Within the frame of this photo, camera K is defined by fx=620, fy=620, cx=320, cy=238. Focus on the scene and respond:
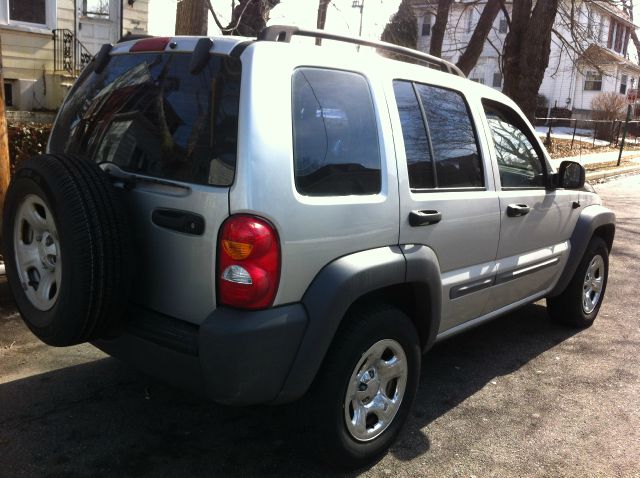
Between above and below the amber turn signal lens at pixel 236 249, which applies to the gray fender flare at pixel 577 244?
below

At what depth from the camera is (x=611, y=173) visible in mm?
18531

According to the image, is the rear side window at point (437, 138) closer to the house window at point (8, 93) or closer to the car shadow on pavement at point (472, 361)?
the car shadow on pavement at point (472, 361)

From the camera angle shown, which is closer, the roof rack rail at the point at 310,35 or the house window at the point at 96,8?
the roof rack rail at the point at 310,35

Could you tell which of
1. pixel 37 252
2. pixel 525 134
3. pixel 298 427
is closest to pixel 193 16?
pixel 525 134

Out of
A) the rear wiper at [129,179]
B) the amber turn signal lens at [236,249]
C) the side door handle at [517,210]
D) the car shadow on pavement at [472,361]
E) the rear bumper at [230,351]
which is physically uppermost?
the rear wiper at [129,179]

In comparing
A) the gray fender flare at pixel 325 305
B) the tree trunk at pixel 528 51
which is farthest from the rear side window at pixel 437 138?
the tree trunk at pixel 528 51

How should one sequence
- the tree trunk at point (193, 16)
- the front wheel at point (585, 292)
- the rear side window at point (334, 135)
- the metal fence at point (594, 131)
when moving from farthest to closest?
the metal fence at point (594, 131) < the tree trunk at point (193, 16) < the front wheel at point (585, 292) < the rear side window at point (334, 135)

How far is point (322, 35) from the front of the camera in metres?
3.00

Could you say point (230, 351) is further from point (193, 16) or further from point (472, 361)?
point (193, 16)

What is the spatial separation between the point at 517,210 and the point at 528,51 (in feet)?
A: 32.1

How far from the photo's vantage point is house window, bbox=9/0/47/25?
497 inches

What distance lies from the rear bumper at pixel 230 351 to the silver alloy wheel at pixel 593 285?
334 centimetres

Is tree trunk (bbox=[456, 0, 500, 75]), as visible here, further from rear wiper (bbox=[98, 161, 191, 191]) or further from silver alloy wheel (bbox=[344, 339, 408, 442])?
rear wiper (bbox=[98, 161, 191, 191])

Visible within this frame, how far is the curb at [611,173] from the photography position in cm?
1717
